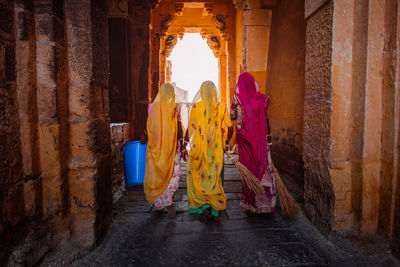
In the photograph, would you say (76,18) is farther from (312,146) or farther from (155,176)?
(312,146)

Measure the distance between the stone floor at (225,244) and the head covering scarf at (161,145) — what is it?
40cm

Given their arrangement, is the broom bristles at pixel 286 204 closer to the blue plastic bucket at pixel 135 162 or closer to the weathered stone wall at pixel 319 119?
the weathered stone wall at pixel 319 119

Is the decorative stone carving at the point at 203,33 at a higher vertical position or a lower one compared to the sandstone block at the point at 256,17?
higher

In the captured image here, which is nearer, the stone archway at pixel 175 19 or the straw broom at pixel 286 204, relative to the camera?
the straw broom at pixel 286 204

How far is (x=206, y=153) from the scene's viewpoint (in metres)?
2.97

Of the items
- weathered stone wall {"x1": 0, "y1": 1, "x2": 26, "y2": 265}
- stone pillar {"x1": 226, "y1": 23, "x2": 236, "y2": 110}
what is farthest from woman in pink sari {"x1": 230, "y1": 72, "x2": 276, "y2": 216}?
stone pillar {"x1": 226, "y1": 23, "x2": 236, "y2": 110}

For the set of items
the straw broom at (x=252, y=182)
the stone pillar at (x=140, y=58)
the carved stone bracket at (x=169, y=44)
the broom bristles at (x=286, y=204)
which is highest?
the carved stone bracket at (x=169, y=44)

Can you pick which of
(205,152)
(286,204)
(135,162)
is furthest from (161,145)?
(286,204)

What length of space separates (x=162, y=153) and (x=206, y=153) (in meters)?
0.59

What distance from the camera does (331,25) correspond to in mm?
2273

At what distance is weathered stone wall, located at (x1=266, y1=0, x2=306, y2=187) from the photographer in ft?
13.1

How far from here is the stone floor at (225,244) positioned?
2.05 meters

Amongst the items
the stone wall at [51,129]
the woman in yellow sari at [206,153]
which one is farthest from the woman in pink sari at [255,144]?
the stone wall at [51,129]

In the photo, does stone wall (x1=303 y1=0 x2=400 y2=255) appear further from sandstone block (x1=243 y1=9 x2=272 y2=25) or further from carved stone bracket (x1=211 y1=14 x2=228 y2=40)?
carved stone bracket (x1=211 y1=14 x2=228 y2=40)
